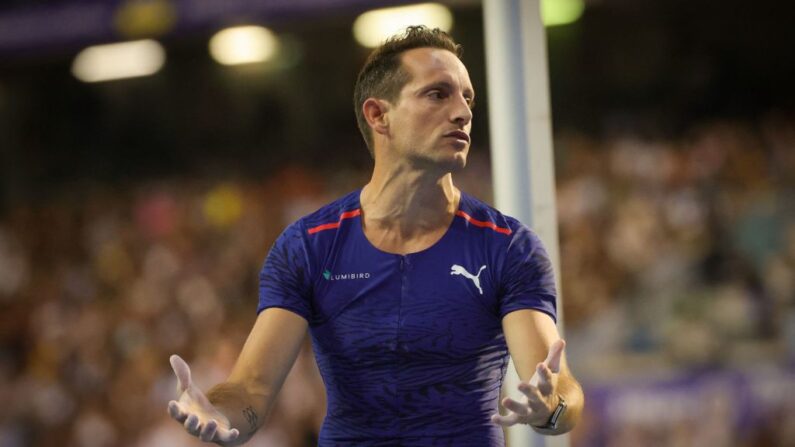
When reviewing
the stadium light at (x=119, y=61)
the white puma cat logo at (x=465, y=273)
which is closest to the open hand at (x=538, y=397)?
the white puma cat logo at (x=465, y=273)

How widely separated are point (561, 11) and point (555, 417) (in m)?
8.96

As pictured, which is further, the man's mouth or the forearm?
the man's mouth

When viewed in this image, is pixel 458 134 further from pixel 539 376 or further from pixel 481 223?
pixel 539 376

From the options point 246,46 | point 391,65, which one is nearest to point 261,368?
Answer: point 391,65

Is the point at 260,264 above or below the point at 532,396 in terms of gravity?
above

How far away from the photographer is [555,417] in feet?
11.0

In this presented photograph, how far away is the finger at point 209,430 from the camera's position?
11.0 feet

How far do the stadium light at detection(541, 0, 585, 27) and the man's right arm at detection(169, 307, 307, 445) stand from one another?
841cm

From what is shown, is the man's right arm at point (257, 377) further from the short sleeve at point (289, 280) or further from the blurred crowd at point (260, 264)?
the blurred crowd at point (260, 264)

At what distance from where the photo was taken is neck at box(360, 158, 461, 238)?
3900 millimetres

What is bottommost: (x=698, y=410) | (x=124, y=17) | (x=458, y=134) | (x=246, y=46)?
(x=698, y=410)

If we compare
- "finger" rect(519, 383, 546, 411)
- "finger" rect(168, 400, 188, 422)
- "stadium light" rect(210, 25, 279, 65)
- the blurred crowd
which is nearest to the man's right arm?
"finger" rect(168, 400, 188, 422)

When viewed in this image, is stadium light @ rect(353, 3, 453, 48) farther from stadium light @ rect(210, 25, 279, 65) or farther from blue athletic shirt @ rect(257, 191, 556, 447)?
blue athletic shirt @ rect(257, 191, 556, 447)

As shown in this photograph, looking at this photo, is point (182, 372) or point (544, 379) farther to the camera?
point (182, 372)
